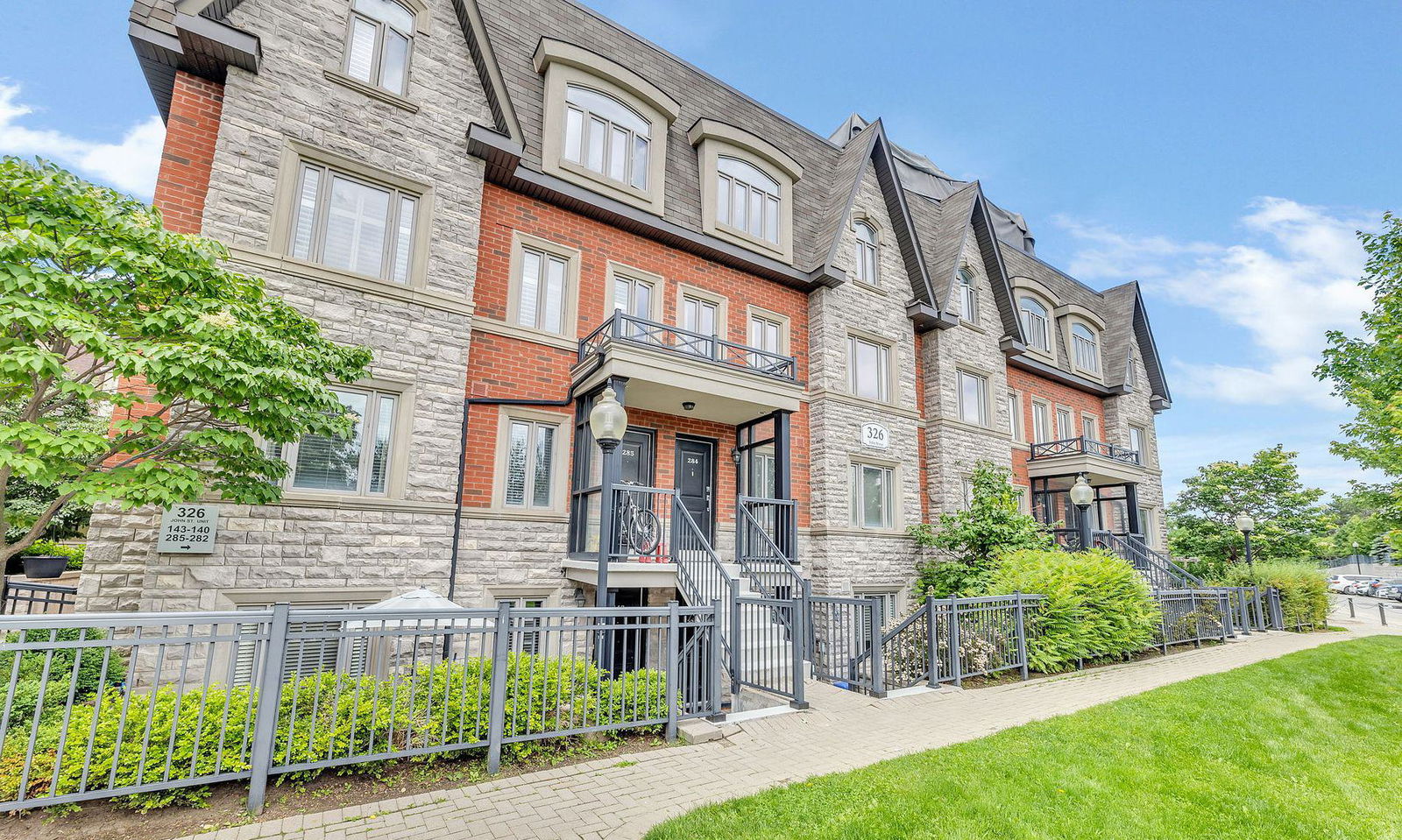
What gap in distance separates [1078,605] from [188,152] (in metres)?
14.3

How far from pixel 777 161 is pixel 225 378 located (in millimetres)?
11187

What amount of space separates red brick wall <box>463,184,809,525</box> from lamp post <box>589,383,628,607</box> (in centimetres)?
205

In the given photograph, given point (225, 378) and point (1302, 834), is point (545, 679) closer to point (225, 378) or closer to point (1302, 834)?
point (225, 378)

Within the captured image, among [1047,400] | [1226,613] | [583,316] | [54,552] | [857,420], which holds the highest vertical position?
[1047,400]

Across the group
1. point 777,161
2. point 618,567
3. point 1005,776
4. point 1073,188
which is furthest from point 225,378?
point 1073,188

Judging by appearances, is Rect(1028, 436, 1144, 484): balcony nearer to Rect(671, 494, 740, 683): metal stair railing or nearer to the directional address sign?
Rect(671, 494, 740, 683): metal stair railing

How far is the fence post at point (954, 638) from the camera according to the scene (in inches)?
340

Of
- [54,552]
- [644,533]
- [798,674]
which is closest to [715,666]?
[798,674]

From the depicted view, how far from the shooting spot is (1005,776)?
4945 mm

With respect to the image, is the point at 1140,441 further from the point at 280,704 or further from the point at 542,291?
the point at 280,704

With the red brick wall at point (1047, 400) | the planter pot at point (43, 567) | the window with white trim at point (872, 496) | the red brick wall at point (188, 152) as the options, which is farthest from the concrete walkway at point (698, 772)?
the planter pot at point (43, 567)

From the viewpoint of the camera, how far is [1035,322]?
1920 centimetres

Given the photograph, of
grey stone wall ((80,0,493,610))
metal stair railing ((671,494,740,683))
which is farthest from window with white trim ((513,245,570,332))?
metal stair railing ((671,494,740,683))

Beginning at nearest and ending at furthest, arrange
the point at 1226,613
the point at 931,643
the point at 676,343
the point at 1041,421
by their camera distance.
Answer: the point at 931,643 < the point at 676,343 < the point at 1226,613 < the point at 1041,421
